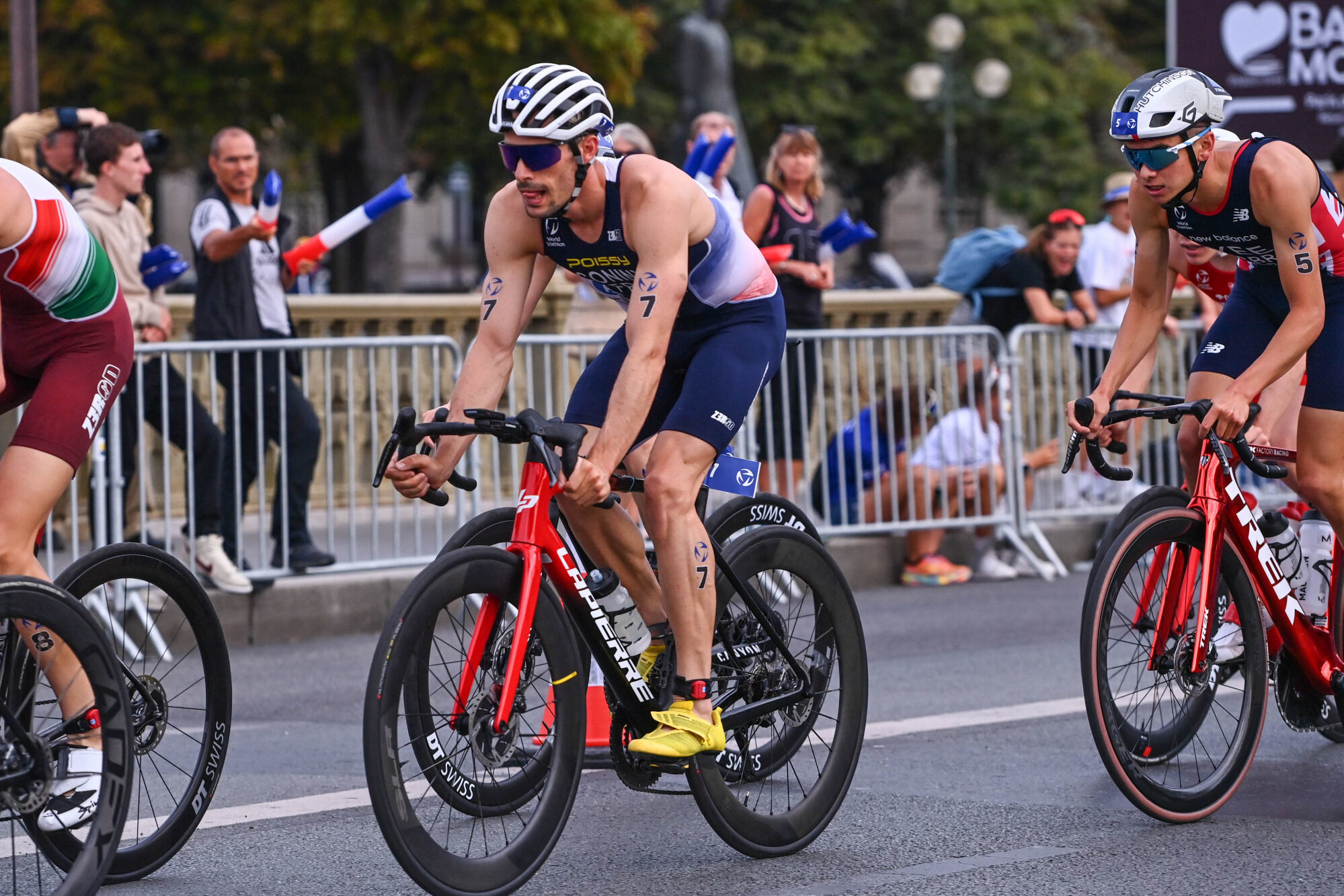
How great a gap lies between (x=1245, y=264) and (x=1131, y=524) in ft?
3.51

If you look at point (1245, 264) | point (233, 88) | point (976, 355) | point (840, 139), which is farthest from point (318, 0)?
point (1245, 264)

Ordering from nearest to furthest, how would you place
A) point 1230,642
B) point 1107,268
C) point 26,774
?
point 26,774 < point 1230,642 < point 1107,268

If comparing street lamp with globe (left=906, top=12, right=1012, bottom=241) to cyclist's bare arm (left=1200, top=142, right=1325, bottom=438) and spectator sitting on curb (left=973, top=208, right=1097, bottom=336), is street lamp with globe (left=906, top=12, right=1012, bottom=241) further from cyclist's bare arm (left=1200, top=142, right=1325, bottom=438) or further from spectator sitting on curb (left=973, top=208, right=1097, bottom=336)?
cyclist's bare arm (left=1200, top=142, right=1325, bottom=438)

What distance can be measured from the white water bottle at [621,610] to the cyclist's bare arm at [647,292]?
1.41ft

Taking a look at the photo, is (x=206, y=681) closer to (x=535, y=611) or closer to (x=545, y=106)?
(x=535, y=611)

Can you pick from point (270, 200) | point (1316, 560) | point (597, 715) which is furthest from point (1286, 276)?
point (270, 200)

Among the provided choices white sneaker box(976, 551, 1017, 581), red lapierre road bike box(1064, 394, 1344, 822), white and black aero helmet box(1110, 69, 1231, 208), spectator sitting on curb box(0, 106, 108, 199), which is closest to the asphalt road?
red lapierre road bike box(1064, 394, 1344, 822)

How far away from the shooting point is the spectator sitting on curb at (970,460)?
10.9 meters

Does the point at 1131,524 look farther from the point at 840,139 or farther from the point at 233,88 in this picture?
the point at 840,139

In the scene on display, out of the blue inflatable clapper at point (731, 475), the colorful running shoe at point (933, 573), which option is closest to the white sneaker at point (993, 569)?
the colorful running shoe at point (933, 573)

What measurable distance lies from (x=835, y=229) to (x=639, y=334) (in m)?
6.21

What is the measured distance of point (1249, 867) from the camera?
15.7ft

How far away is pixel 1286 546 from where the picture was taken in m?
5.72

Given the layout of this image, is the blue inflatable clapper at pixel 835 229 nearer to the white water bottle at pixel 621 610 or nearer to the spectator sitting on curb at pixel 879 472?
the spectator sitting on curb at pixel 879 472
